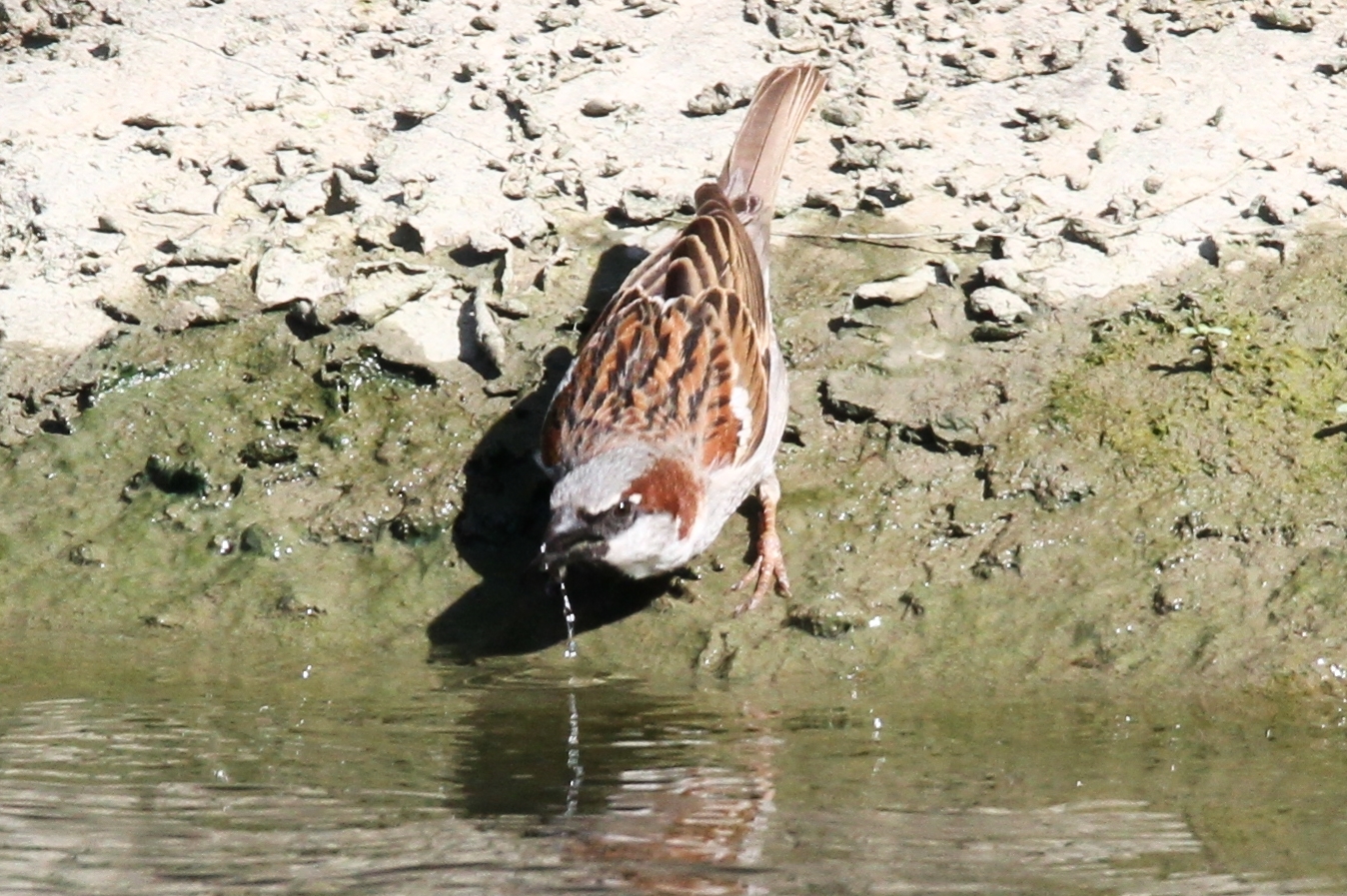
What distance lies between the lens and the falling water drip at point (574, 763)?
4.75 m

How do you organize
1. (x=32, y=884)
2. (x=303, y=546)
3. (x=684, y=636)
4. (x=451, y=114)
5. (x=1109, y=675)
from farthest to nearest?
(x=451, y=114) → (x=303, y=546) → (x=684, y=636) → (x=1109, y=675) → (x=32, y=884)

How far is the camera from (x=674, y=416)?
6402 mm

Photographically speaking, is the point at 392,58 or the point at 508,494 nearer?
the point at 508,494

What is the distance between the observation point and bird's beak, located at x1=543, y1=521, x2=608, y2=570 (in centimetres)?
573

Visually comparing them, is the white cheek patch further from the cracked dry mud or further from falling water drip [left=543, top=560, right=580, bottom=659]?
falling water drip [left=543, top=560, right=580, bottom=659]

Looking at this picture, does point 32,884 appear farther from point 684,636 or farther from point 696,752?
point 684,636

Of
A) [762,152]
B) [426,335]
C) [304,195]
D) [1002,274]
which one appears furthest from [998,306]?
[304,195]

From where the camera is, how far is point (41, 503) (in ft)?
22.5

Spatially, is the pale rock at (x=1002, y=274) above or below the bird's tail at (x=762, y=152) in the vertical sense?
below

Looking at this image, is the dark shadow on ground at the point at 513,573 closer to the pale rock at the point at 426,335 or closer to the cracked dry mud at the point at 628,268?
the cracked dry mud at the point at 628,268

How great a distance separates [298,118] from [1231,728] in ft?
16.4

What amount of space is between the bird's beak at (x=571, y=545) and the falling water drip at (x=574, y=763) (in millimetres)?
436

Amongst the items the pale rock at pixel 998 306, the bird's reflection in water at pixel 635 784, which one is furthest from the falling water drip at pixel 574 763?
the pale rock at pixel 998 306

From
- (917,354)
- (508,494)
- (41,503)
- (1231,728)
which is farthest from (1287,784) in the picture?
(41,503)
